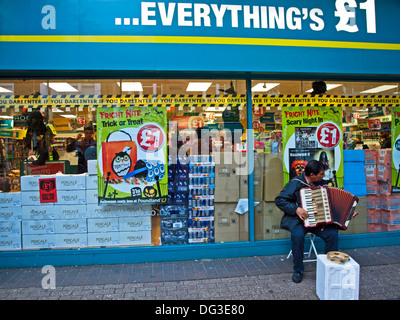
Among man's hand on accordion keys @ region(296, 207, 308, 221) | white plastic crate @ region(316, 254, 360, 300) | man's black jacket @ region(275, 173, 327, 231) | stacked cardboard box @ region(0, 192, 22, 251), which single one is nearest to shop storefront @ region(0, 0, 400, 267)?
stacked cardboard box @ region(0, 192, 22, 251)

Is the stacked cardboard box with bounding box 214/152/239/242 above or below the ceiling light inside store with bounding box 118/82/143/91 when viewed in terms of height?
below

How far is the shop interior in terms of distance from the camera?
4652 millimetres

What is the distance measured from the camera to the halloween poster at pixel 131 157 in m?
4.54

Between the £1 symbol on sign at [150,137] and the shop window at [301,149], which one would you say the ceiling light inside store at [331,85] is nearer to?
the shop window at [301,149]

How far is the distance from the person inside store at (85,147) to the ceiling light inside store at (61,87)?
1.96 ft

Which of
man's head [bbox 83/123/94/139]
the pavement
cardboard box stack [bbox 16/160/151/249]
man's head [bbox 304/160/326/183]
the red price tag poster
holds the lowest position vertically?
the pavement

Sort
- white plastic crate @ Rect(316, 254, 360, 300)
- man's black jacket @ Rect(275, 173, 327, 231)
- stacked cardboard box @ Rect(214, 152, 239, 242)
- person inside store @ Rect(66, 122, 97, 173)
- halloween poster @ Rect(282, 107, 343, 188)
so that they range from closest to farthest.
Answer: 1. white plastic crate @ Rect(316, 254, 360, 300)
2. man's black jacket @ Rect(275, 173, 327, 231)
3. person inside store @ Rect(66, 122, 97, 173)
4. stacked cardboard box @ Rect(214, 152, 239, 242)
5. halloween poster @ Rect(282, 107, 343, 188)

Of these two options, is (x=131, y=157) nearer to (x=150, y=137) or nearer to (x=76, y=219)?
(x=150, y=137)

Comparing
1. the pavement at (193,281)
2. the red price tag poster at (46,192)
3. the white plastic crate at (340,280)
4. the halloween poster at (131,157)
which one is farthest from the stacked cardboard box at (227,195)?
the red price tag poster at (46,192)

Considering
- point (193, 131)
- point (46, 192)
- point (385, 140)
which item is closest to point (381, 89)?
point (385, 140)

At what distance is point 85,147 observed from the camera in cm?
486

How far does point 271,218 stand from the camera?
4.96 meters

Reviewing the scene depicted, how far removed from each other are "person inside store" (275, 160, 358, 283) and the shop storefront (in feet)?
2.63

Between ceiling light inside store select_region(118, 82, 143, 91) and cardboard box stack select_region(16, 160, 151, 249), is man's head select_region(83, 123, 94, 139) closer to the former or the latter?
cardboard box stack select_region(16, 160, 151, 249)
